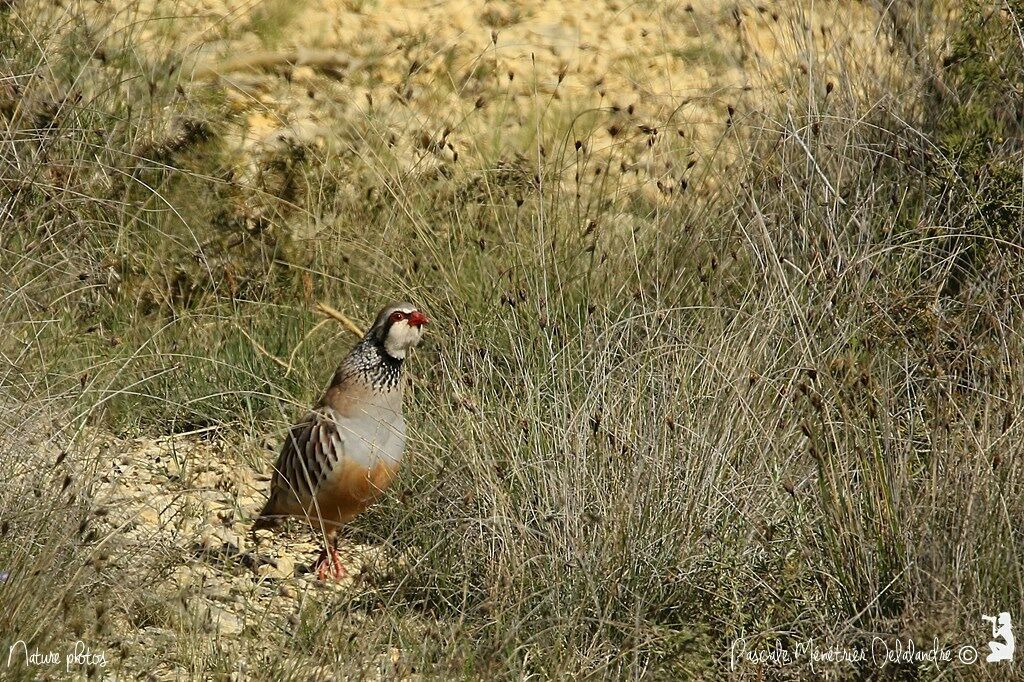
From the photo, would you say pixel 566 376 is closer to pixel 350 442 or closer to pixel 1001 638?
pixel 350 442

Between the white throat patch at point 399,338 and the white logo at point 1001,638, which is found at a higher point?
the white throat patch at point 399,338

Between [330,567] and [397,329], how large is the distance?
851 millimetres

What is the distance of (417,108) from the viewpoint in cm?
818

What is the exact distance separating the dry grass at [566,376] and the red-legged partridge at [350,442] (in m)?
0.19

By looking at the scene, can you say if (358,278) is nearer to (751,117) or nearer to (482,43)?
(751,117)

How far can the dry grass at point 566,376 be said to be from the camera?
396 cm

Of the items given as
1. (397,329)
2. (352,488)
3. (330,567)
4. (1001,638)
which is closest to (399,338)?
(397,329)

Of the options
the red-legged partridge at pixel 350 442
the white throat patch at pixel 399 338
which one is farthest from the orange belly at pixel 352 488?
the white throat patch at pixel 399 338

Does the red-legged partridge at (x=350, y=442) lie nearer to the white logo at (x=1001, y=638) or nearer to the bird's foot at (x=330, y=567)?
the bird's foot at (x=330, y=567)

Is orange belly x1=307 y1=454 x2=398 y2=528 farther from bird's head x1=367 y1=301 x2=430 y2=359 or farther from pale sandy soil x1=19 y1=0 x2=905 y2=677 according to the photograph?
bird's head x1=367 y1=301 x2=430 y2=359

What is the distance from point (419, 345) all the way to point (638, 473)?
1795 mm

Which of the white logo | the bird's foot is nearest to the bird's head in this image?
the bird's foot

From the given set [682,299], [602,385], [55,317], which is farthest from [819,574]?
[55,317]

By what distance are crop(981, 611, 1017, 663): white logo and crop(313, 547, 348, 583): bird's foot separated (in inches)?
81.3
